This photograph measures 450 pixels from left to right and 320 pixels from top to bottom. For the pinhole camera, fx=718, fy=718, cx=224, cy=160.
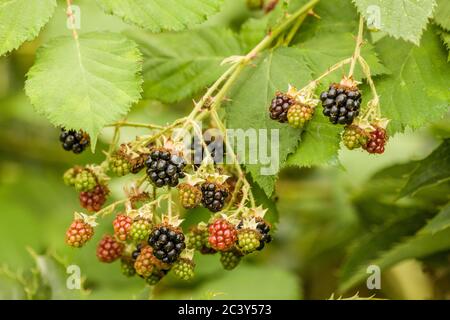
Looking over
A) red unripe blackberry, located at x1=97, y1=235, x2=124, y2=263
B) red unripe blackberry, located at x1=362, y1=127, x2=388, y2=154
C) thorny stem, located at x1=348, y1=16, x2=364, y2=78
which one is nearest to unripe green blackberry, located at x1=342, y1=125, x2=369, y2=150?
red unripe blackberry, located at x1=362, y1=127, x2=388, y2=154

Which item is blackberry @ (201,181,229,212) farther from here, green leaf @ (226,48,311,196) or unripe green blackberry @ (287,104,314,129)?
unripe green blackberry @ (287,104,314,129)

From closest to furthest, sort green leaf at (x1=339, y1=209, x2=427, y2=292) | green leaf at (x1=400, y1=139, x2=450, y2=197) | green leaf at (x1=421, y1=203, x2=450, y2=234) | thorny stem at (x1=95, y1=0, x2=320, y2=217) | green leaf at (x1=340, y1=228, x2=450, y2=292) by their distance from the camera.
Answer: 1. thorny stem at (x1=95, y1=0, x2=320, y2=217)
2. green leaf at (x1=421, y1=203, x2=450, y2=234)
3. green leaf at (x1=400, y1=139, x2=450, y2=197)
4. green leaf at (x1=340, y1=228, x2=450, y2=292)
5. green leaf at (x1=339, y1=209, x2=427, y2=292)

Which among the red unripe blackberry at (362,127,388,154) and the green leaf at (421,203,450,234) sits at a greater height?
the red unripe blackberry at (362,127,388,154)

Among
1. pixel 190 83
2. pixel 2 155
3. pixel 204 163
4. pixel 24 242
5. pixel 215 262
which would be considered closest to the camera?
pixel 204 163

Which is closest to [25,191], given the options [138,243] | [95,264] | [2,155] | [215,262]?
[2,155]

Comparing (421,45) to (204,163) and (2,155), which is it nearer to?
(204,163)

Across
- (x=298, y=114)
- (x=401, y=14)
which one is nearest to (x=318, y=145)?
(x=298, y=114)

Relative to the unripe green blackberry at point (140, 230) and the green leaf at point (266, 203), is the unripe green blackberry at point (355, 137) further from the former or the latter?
the unripe green blackberry at point (140, 230)
